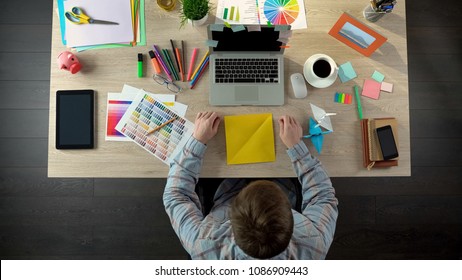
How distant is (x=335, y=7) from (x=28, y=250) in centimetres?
194

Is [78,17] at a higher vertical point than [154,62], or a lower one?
higher

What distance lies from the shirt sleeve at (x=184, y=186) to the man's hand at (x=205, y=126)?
0.07 feet

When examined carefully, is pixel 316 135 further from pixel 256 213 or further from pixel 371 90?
pixel 256 213

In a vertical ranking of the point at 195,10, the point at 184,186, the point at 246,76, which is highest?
the point at 195,10

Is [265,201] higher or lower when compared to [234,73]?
lower

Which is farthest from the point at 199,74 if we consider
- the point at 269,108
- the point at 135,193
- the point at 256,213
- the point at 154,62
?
the point at 135,193

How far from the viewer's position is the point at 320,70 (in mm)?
1247

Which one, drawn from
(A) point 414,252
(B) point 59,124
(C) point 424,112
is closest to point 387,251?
(A) point 414,252

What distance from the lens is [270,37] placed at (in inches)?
46.8

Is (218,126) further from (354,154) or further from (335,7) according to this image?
(335,7)

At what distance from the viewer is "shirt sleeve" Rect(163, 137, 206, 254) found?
3.79 ft

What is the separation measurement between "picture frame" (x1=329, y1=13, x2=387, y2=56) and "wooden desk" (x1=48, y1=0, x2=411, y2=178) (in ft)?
0.07

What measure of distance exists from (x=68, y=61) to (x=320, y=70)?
90 cm

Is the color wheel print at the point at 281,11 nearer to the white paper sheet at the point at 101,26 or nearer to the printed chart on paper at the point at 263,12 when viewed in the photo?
the printed chart on paper at the point at 263,12
